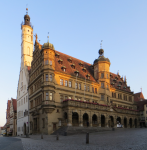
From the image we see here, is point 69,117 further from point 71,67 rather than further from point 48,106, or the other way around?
point 71,67

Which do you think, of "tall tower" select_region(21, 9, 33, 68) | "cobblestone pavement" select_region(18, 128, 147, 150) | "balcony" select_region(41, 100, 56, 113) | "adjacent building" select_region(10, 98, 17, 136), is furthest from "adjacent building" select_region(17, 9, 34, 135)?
"cobblestone pavement" select_region(18, 128, 147, 150)

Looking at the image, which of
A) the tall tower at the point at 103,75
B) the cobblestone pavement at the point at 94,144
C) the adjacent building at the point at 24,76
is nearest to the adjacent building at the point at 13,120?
the adjacent building at the point at 24,76

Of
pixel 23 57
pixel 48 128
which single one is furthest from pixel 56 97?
pixel 23 57

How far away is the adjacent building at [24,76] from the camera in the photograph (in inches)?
2283

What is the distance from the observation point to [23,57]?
66.1 meters

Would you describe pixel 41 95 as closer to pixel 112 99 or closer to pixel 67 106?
pixel 67 106

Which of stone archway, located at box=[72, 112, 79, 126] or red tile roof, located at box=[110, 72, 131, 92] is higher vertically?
red tile roof, located at box=[110, 72, 131, 92]

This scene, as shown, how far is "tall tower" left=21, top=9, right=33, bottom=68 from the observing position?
6584 cm

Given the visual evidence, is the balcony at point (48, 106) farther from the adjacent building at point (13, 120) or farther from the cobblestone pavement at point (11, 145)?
the adjacent building at point (13, 120)

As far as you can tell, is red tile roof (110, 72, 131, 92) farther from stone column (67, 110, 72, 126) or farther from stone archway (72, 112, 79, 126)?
stone column (67, 110, 72, 126)

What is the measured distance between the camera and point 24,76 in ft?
202

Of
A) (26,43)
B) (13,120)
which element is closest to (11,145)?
(26,43)

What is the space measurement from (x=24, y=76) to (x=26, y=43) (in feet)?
→ 46.3

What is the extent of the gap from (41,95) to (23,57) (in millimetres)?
25472
